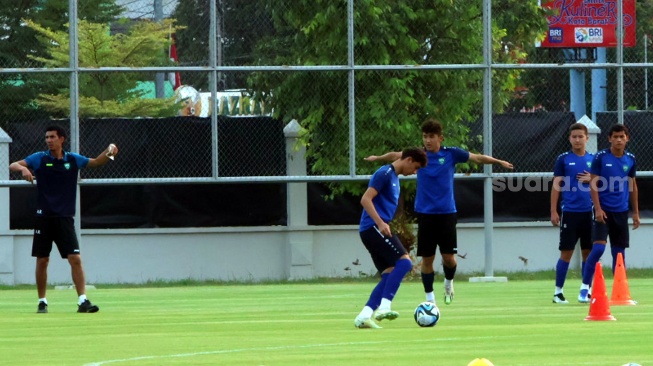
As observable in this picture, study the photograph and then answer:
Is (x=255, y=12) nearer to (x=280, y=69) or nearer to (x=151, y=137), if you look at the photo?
(x=280, y=69)

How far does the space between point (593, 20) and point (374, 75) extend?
392 centimetres

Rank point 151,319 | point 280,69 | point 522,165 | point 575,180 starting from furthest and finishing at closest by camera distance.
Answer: point 522,165
point 280,69
point 575,180
point 151,319

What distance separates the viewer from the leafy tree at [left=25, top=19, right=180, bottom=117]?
25938 millimetres

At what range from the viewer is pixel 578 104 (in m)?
25.0

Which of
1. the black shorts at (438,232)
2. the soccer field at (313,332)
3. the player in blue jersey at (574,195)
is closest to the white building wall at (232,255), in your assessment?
the soccer field at (313,332)

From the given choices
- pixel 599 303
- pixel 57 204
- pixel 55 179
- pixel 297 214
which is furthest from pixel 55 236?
pixel 297 214

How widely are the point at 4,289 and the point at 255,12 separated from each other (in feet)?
18.9

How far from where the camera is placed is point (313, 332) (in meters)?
13.2

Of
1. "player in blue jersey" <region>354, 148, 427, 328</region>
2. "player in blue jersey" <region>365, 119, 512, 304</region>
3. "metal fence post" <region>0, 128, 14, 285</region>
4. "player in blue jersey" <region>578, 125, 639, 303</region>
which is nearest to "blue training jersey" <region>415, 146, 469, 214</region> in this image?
"player in blue jersey" <region>365, 119, 512, 304</region>

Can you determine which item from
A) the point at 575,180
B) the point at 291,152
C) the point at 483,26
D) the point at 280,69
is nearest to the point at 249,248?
the point at 291,152

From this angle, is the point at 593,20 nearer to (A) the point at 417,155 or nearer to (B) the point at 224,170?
(B) the point at 224,170

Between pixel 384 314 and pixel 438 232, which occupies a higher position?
pixel 438 232

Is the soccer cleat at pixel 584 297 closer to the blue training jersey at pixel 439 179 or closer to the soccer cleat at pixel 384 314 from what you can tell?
the blue training jersey at pixel 439 179

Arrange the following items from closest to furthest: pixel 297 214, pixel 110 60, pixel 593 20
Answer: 1. pixel 593 20
2. pixel 297 214
3. pixel 110 60
